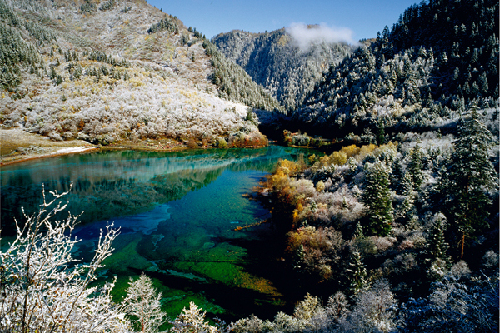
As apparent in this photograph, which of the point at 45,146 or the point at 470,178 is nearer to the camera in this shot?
the point at 470,178

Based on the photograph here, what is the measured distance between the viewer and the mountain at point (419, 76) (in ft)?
271

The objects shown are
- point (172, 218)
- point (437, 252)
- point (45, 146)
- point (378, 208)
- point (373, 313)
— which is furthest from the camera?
point (45, 146)

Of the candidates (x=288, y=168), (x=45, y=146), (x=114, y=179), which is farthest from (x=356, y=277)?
(x=45, y=146)

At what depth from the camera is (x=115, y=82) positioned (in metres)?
127

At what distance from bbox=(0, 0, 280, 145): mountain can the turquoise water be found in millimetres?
36334

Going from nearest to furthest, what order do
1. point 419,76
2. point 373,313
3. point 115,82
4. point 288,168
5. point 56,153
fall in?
point 373,313 → point 288,168 → point 56,153 → point 419,76 → point 115,82

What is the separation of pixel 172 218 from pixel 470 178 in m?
39.9

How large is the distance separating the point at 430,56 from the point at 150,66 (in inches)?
5811

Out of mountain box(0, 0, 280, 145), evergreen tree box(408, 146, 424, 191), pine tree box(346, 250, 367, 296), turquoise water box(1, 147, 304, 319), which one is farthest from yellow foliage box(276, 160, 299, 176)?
mountain box(0, 0, 280, 145)

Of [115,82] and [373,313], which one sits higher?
[115,82]

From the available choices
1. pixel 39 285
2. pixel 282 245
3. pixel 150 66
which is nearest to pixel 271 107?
pixel 150 66

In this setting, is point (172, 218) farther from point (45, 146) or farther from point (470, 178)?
point (45, 146)

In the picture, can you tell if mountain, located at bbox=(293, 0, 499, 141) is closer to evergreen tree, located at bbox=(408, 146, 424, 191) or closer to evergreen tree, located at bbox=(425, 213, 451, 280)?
evergreen tree, located at bbox=(408, 146, 424, 191)

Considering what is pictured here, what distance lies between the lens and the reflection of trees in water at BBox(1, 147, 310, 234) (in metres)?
46.5
